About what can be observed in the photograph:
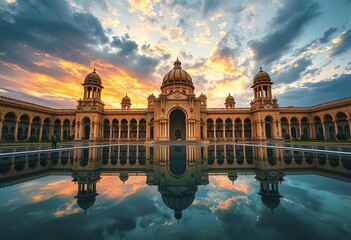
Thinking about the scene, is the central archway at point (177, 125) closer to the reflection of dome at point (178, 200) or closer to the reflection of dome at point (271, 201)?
the reflection of dome at point (178, 200)

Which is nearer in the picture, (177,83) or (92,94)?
(177,83)

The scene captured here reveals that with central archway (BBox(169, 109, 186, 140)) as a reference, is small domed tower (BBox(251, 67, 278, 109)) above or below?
above

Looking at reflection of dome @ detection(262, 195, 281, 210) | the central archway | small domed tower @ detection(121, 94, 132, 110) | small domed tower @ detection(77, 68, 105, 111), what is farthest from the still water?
small domed tower @ detection(121, 94, 132, 110)

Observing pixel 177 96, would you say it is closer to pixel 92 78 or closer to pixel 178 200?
pixel 92 78

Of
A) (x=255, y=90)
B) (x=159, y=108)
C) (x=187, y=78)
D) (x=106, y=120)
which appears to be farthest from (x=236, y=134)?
(x=106, y=120)

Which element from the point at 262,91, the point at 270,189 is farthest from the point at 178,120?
the point at 270,189

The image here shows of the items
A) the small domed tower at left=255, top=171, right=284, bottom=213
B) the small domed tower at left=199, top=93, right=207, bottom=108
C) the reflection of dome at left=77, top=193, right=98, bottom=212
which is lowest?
the small domed tower at left=255, top=171, right=284, bottom=213

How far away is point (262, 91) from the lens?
47406mm

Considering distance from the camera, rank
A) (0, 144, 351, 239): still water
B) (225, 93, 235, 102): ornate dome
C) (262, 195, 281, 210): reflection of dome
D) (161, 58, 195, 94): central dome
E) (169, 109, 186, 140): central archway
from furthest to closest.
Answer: (225, 93, 235, 102): ornate dome → (161, 58, 195, 94): central dome → (169, 109, 186, 140): central archway → (262, 195, 281, 210): reflection of dome → (0, 144, 351, 239): still water

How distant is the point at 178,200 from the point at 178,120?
4111cm

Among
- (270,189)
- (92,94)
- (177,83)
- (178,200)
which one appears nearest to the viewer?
(178,200)

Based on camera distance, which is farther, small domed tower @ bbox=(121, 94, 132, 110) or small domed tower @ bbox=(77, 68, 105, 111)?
small domed tower @ bbox=(121, 94, 132, 110)

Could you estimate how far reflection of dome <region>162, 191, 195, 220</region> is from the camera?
12.3 ft

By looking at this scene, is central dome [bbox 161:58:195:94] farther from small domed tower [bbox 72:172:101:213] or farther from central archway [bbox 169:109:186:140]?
small domed tower [bbox 72:172:101:213]
